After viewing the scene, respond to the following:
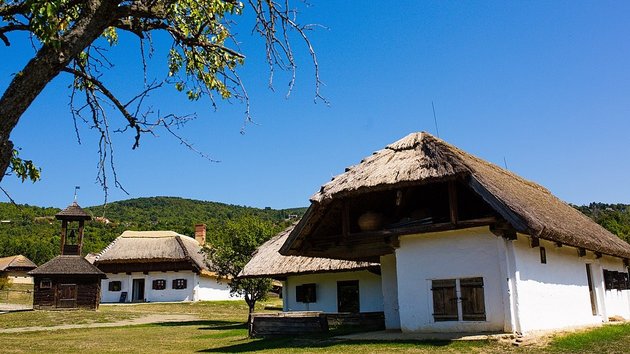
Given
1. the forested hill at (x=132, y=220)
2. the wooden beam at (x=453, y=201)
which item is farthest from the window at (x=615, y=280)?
the forested hill at (x=132, y=220)

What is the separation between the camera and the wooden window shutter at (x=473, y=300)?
1254 centimetres

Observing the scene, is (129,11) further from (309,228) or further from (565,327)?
(565,327)

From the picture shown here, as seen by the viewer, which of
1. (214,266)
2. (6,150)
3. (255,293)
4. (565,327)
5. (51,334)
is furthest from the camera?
(214,266)

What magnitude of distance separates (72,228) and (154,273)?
33.2 ft

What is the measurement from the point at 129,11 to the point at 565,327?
43.6 ft

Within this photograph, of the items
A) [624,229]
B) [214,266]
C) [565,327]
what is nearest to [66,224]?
[214,266]

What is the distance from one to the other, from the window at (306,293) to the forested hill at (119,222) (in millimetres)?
27617

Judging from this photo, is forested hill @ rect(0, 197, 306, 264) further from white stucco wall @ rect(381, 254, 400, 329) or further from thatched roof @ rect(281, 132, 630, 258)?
thatched roof @ rect(281, 132, 630, 258)

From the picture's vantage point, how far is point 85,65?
7199 mm

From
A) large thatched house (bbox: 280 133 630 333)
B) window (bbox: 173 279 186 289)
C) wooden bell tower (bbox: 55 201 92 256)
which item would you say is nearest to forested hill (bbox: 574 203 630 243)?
large thatched house (bbox: 280 133 630 333)

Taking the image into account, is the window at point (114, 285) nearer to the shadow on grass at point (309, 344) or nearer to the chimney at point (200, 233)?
the chimney at point (200, 233)

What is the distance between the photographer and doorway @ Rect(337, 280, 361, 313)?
21500 mm

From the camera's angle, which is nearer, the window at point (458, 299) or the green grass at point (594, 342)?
the green grass at point (594, 342)

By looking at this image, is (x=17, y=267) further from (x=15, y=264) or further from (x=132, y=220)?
(x=132, y=220)
